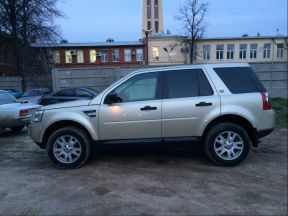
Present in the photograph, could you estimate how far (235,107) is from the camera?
221 inches

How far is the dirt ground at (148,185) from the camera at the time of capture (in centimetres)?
402

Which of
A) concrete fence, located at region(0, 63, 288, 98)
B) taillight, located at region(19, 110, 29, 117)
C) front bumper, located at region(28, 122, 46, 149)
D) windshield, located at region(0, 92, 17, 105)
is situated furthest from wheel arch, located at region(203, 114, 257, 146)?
concrete fence, located at region(0, 63, 288, 98)

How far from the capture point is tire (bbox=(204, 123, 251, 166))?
5.64m

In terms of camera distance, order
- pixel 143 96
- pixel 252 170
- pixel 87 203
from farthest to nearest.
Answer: pixel 143 96, pixel 252 170, pixel 87 203

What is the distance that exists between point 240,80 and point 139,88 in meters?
1.88

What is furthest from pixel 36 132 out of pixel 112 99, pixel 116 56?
pixel 116 56

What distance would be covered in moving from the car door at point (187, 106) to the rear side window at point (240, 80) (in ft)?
1.05

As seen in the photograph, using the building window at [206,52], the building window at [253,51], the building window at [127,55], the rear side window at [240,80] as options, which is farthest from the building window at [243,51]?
the rear side window at [240,80]

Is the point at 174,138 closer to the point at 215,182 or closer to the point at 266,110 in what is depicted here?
the point at 215,182

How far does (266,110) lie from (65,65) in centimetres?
5111

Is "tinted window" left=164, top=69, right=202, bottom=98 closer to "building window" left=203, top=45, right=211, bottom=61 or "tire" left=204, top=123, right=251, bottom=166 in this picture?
"tire" left=204, top=123, right=251, bottom=166

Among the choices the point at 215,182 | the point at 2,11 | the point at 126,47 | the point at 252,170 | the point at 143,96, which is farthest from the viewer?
the point at 126,47

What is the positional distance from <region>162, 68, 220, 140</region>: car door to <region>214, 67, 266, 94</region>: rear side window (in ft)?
1.05

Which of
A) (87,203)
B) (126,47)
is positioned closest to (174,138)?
(87,203)
